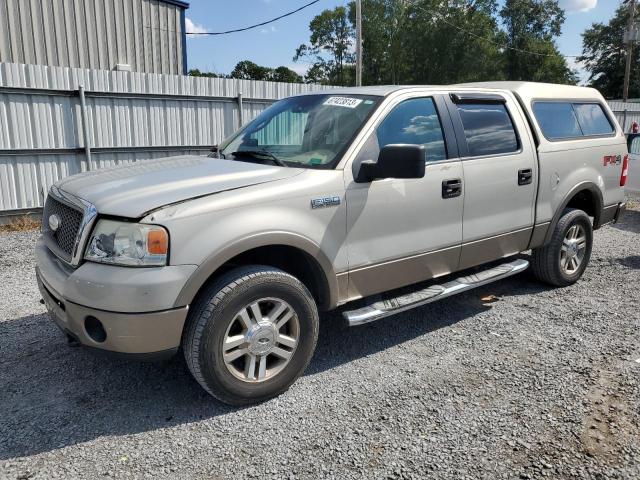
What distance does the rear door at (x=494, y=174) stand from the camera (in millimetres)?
4137

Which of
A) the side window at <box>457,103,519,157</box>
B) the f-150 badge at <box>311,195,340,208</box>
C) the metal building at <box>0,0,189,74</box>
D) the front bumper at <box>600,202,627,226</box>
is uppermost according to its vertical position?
Answer: the metal building at <box>0,0,189,74</box>

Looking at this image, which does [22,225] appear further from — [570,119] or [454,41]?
[454,41]

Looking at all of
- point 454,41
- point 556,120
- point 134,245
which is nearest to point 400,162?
point 134,245

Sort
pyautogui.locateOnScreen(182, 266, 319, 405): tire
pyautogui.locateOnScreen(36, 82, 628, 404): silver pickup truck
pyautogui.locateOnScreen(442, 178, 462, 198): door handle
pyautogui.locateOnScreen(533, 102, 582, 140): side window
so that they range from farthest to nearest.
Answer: pyautogui.locateOnScreen(533, 102, 582, 140): side window, pyautogui.locateOnScreen(442, 178, 462, 198): door handle, pyautogui.locateOnScreen(182, 266, 319, 405): tire, pyautogui.locateOnScreen(36, 82, 628, 404): silver pickup truck

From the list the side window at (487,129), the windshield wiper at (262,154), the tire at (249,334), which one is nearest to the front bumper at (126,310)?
the tire at (249,334)

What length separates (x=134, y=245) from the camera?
8.94 ft

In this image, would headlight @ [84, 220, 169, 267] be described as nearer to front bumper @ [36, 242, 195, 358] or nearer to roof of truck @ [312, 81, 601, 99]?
front bumper @ [36, 242, 195, 358]

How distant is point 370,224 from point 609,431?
183 cm

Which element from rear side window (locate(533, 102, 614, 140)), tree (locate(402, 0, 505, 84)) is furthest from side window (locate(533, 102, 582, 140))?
tree (locate(402, 0, 505, 84))

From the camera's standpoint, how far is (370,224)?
352cm

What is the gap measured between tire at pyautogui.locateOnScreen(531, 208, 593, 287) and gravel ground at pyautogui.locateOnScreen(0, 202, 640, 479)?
0.71 meters

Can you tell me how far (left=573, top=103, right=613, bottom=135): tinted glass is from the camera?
5375mm

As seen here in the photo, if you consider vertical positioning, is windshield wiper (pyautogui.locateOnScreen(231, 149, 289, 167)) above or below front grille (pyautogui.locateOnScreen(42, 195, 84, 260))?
above

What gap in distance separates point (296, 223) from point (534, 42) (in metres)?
56.0
